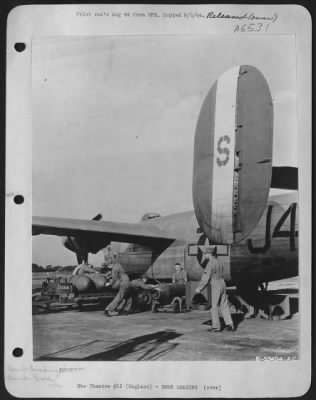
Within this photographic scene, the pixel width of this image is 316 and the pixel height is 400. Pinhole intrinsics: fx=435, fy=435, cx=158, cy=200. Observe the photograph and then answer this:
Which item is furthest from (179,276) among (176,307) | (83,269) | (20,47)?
(20,47)

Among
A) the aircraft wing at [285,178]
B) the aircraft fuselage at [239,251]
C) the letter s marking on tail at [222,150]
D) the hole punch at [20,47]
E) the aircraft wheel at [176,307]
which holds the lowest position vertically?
the aircraft wheel at [176,307]

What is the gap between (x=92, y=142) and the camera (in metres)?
0.77

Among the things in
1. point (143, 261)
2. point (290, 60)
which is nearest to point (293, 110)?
point (290, 60)

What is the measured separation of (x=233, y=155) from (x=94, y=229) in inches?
11.0

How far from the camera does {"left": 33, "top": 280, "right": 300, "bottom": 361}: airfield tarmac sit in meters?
0.76

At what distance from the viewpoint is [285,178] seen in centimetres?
76

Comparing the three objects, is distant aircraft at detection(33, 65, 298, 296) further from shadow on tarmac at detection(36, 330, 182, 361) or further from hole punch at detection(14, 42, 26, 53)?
hole punch at detection(14, 42, 26, 53)

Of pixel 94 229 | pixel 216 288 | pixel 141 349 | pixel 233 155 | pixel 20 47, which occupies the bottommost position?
pixel 141 349

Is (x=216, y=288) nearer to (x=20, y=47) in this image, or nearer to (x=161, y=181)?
(x=161, y=181)

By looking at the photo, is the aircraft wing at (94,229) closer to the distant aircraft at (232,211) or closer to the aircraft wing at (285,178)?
the distant aircraft at (232,211)

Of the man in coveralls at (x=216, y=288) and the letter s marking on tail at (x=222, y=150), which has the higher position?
the letter s marking on tail at (x=222, y=150)

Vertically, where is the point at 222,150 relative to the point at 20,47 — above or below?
below

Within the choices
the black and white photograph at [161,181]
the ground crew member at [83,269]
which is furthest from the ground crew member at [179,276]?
the ground crew member at [83,269]

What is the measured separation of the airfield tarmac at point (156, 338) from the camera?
2.48 feet
